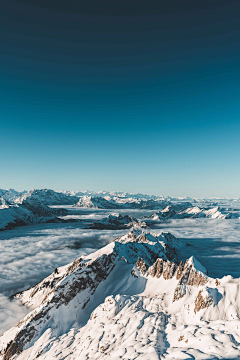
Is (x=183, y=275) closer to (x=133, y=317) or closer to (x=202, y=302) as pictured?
(x=202, y=302)

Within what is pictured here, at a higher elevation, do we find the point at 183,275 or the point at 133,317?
the point at 183,275

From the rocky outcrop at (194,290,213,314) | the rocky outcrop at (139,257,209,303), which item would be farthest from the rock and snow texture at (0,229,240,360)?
the rocky outcrop at (139,257,209,303)

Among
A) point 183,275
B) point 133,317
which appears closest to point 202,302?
point 183,275

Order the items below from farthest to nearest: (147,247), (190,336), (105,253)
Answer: (147,247), (105,253), (190,336)

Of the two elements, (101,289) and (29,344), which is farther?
(101,289)

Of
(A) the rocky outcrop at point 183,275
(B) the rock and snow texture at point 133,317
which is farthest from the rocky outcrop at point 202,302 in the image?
(A) the rocky outcrop at point 183,275

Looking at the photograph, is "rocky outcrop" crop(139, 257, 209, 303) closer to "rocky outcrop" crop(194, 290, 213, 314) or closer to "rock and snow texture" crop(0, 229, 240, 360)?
"rock and snow texture" crop(0, 229, 240, 360)

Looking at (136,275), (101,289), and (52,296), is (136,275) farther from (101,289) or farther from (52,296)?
(52,296)

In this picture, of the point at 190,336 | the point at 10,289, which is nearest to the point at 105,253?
the point at 190,336
